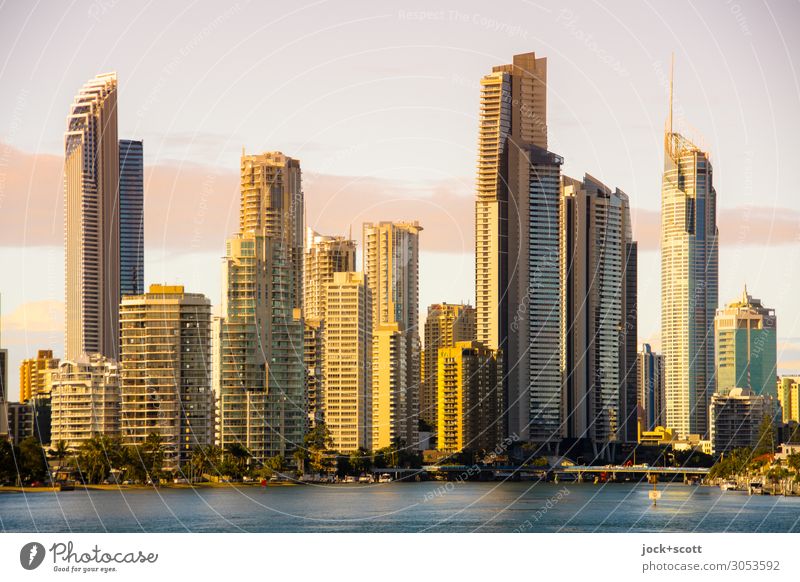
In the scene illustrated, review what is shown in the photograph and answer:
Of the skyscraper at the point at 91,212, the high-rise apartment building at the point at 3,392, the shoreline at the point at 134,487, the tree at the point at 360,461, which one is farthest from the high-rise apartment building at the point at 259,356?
the skyscraper at the point at 91,212

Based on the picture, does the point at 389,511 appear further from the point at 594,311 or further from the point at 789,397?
the point at 789,397

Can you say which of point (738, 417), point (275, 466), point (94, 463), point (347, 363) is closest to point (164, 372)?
point (275, 466)

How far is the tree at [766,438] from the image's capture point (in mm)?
110250

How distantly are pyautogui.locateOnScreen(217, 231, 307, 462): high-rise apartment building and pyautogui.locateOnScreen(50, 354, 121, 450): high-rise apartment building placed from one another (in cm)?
749

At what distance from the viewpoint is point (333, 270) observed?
Answer: 138 metres

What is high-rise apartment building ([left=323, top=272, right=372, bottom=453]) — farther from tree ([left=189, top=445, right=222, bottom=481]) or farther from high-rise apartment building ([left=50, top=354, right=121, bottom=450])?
high-rise apartment building ([left=50, top=354, right=121, bottom=450])

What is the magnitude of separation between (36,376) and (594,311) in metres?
52.4

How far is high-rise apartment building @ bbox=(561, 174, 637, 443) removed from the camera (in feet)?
445

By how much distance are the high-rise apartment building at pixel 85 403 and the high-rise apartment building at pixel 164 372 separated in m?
2.07

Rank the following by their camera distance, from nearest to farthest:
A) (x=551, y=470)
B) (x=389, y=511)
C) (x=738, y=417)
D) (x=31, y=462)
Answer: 1. (x=389, y=511)
2. (x=31, y=462)
3. (x=551, y=470)
4. (x=738, y=417)

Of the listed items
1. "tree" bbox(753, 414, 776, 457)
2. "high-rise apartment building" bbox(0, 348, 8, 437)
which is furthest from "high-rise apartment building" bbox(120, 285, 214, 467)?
"tree" bbox(753, 414, 776, 457)

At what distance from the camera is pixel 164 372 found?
97.9m
